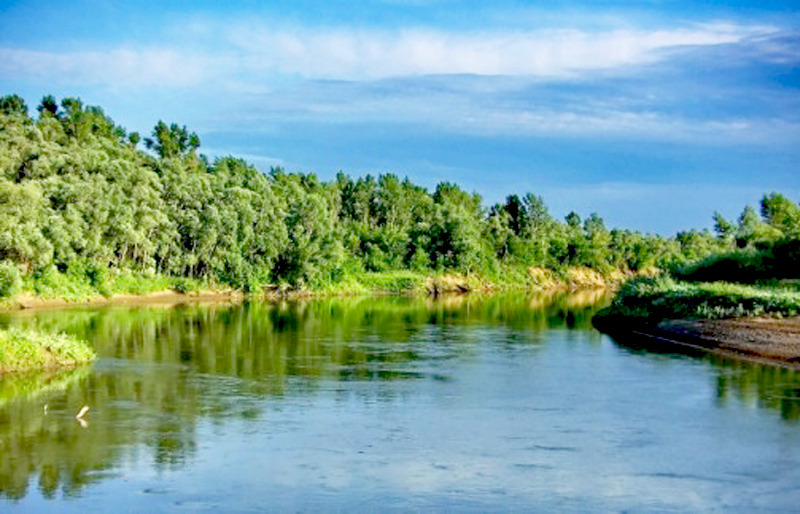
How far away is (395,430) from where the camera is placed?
1281 inches

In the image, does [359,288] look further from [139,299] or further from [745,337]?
[745,337]

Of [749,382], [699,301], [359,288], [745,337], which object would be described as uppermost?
[359,288]

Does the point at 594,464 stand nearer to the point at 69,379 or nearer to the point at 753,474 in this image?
the point at 753,474

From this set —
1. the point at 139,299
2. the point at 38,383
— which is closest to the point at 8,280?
the point at 139,299

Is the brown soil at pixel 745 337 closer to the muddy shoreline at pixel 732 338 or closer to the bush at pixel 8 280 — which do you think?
the muddy shoreline at pixel 732 338

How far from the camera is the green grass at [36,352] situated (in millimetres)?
40594

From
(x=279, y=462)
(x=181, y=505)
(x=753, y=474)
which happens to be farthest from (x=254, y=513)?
(x=753, y=474)

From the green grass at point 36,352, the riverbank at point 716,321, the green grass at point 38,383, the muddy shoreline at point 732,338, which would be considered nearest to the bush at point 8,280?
the green grass at point 36,352

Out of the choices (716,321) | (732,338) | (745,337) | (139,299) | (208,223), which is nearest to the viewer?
(745,337)

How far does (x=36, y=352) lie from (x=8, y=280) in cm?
3412

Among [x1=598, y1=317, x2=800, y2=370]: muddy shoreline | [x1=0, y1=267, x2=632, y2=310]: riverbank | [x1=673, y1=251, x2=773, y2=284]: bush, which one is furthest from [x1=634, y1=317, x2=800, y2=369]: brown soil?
[x1=0, y1=267, x2=632, y2=310]: riverbank

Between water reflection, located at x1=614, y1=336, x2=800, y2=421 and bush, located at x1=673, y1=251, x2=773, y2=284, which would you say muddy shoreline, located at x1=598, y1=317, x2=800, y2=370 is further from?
bush, located at x1=673, y1=251, x2=773, y2=284

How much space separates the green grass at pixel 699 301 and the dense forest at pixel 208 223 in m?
14.5

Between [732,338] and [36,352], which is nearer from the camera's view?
[36,352]
